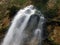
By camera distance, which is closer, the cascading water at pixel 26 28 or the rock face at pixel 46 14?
the rock face at pixel 46 14

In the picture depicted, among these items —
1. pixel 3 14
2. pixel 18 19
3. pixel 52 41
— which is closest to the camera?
pixel 52 41

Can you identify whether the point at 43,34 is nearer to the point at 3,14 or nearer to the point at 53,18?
the point at 53,18

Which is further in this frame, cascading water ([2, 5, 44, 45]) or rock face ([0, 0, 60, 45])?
cascading water ([2, 5, 44, 45])

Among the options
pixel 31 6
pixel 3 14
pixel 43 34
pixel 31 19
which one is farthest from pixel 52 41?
pixel 3 14
